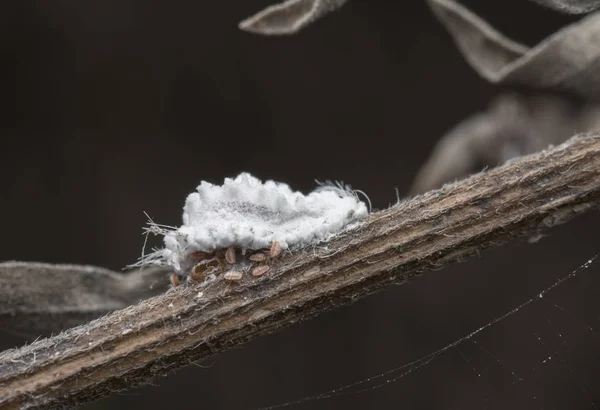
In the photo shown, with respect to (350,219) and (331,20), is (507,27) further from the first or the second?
(350,219)

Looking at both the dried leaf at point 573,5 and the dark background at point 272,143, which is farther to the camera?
the dark background at point 272,143

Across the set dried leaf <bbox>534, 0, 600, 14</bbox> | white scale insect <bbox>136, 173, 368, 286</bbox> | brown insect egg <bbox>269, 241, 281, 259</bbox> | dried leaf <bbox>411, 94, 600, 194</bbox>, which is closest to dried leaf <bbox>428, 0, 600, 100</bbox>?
dried leaf <bbox>411, 94, 600, 194</bbox>

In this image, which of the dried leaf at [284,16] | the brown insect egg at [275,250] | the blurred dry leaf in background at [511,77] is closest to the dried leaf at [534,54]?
the blurred dry leaf in background at [511,77]

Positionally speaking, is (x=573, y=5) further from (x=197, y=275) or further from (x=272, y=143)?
(x=272, y=143)

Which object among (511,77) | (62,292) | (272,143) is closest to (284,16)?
(511,77)

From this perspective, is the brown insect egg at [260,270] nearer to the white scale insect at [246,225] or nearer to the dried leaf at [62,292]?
the white scale insect at [246,225]

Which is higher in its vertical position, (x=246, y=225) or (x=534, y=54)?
(x=534, y=54)

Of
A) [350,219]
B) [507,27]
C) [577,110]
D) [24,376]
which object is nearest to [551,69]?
[577,110]
